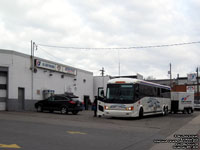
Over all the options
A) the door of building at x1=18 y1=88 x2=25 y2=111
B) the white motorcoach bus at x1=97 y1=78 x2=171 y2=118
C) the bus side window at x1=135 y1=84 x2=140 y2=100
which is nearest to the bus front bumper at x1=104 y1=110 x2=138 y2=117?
the white motorcoach bus at x1=97 y1=78 x2=171 y2=118

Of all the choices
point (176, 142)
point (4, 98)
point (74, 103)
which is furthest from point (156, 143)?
point (4, 98)

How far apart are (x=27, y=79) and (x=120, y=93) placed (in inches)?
442

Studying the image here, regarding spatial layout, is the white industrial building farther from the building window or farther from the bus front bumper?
the bus front bumper

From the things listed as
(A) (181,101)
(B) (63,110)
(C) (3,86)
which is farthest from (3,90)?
(A) (181,101)

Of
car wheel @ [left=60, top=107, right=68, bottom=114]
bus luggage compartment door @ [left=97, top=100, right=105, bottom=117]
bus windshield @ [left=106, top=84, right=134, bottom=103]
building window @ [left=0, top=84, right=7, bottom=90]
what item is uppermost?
building window @ [left=0, top=84, right=7, bottom=90]

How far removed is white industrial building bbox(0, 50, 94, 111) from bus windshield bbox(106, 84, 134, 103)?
9774 mm

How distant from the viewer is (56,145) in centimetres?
987

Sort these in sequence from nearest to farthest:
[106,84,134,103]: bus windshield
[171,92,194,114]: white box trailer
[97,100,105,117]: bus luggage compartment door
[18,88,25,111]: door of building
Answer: [106,84,134,103]: bus windshield
[97,100,105,117]: bus luggage compartment door
[18,88,25,111]: door of building
[171,92,194,114]: white box trailer

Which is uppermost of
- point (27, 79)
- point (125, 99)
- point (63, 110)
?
point (27, 79)

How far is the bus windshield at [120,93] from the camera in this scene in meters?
22.6

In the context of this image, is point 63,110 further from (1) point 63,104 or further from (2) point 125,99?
(2) point 125,99

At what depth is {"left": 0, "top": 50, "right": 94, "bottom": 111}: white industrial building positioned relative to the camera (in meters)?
27.1

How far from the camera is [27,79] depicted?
29.8 meters

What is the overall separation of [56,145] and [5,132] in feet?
10.9
